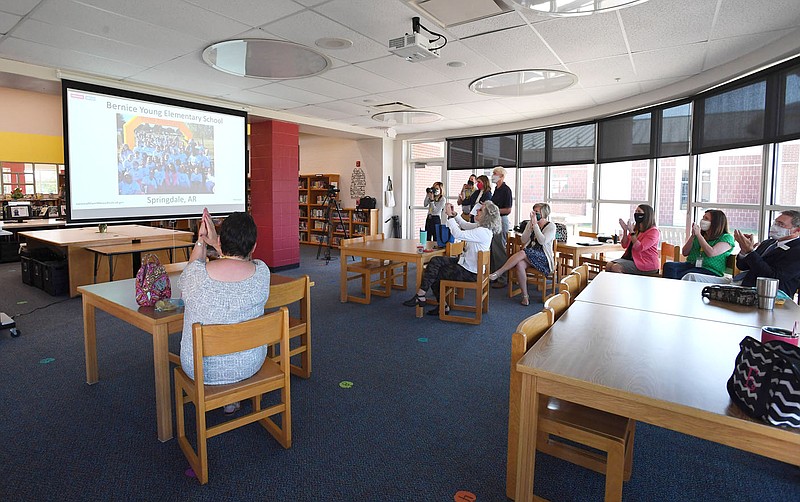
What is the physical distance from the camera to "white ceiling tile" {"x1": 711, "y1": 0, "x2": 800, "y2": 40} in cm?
318

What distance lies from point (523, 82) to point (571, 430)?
4.84 meters

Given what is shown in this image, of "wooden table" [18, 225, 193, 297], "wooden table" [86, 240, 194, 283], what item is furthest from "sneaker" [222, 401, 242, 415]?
"wooden table" [18, 225, 193, 297]

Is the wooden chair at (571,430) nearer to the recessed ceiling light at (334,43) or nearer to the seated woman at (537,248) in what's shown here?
the recessed ceiling light at (334,43)

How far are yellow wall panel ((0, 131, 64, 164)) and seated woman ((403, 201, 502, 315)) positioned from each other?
8291 mm

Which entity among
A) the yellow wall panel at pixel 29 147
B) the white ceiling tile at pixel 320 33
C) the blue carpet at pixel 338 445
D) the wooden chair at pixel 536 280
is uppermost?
the white ceiling tile at pixel 320 33

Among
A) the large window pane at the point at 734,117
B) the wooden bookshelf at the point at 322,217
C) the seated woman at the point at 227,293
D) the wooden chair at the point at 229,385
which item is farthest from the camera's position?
the wooden bookshelf at the point at 322,217

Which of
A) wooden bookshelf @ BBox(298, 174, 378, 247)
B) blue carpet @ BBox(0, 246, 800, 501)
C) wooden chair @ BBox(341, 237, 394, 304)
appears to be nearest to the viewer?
blue carpet @ BBox(0, 246, 800, 501)

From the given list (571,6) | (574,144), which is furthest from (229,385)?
(574,144)

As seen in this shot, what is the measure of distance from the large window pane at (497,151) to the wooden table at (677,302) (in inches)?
220

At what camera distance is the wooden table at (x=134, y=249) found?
5250 millimetres

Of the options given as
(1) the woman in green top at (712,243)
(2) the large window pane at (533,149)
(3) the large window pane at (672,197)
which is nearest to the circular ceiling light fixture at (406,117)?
(2) the large window pane at (533,149)

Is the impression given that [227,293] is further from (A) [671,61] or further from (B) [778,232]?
(A) [671,61]

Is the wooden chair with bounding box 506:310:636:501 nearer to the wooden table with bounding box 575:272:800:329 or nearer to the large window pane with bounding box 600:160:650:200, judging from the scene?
the wooden table with bounding box 575:272:800:329

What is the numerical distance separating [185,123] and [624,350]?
5.01 meters
